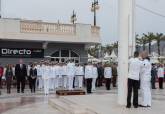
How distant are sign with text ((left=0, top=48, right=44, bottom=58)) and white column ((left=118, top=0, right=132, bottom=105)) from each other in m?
20.9

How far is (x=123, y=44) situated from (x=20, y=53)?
2152 cm

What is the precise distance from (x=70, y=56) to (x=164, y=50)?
53423 mm

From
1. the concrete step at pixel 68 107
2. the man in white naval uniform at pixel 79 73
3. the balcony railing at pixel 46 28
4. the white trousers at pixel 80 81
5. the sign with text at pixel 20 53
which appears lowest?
the concrete step at pixel 68 107

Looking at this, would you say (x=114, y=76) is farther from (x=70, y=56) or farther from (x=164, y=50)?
(x=164, y=50)

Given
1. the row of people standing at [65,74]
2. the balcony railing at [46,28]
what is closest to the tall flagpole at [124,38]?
the row of people standing at [65,74]

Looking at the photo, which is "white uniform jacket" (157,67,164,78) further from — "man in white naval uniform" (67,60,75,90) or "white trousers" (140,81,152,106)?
"white trousers" (140,81,152,106)

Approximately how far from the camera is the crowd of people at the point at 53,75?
2511 cm

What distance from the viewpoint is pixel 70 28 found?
3731cm


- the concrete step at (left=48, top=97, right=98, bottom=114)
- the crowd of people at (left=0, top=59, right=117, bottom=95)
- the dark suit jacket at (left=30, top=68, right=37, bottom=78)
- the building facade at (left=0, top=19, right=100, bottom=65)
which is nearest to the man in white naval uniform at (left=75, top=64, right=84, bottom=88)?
the crowd of people at (left=0, top=59, right=117, bottom=95)

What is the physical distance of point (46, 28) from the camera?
1430 inches

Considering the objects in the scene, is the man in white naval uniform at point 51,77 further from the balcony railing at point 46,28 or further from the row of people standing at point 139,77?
the row of people standing at point 139,77

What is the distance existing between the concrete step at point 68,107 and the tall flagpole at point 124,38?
1503 millimetres

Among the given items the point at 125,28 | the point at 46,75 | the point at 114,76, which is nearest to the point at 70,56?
the point at 114,76

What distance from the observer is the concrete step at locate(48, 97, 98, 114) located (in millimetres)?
14055
